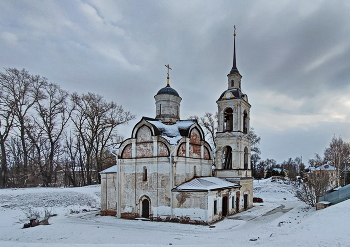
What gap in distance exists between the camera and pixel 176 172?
16.2 m

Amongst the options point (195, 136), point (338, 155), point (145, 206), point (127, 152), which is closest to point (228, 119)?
point (195, 136)

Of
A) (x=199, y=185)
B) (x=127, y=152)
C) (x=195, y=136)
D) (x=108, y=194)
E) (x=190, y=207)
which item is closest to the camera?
(x=190, y=207)

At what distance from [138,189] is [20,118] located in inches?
584

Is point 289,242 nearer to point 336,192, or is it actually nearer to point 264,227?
point 264,227

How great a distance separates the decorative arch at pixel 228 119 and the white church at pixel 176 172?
40 cm

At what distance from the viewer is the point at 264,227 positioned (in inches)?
535

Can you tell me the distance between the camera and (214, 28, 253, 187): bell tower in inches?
789

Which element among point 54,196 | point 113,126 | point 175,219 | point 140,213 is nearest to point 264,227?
point 175,219

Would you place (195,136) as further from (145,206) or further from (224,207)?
(145,206)

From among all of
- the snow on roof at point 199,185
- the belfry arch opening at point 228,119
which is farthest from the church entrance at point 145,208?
the belfry arch opening at point 228,119

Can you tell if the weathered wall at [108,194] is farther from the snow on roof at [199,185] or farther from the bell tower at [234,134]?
the bell tower at [234,134]

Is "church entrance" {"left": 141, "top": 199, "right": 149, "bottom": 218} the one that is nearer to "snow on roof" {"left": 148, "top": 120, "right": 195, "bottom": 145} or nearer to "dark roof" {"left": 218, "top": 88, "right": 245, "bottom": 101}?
"snow on roof" {"left": 148, "top": 120, "right": 195, "bottom": 145}

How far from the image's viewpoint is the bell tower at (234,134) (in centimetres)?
2005

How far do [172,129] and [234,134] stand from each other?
204 inches
